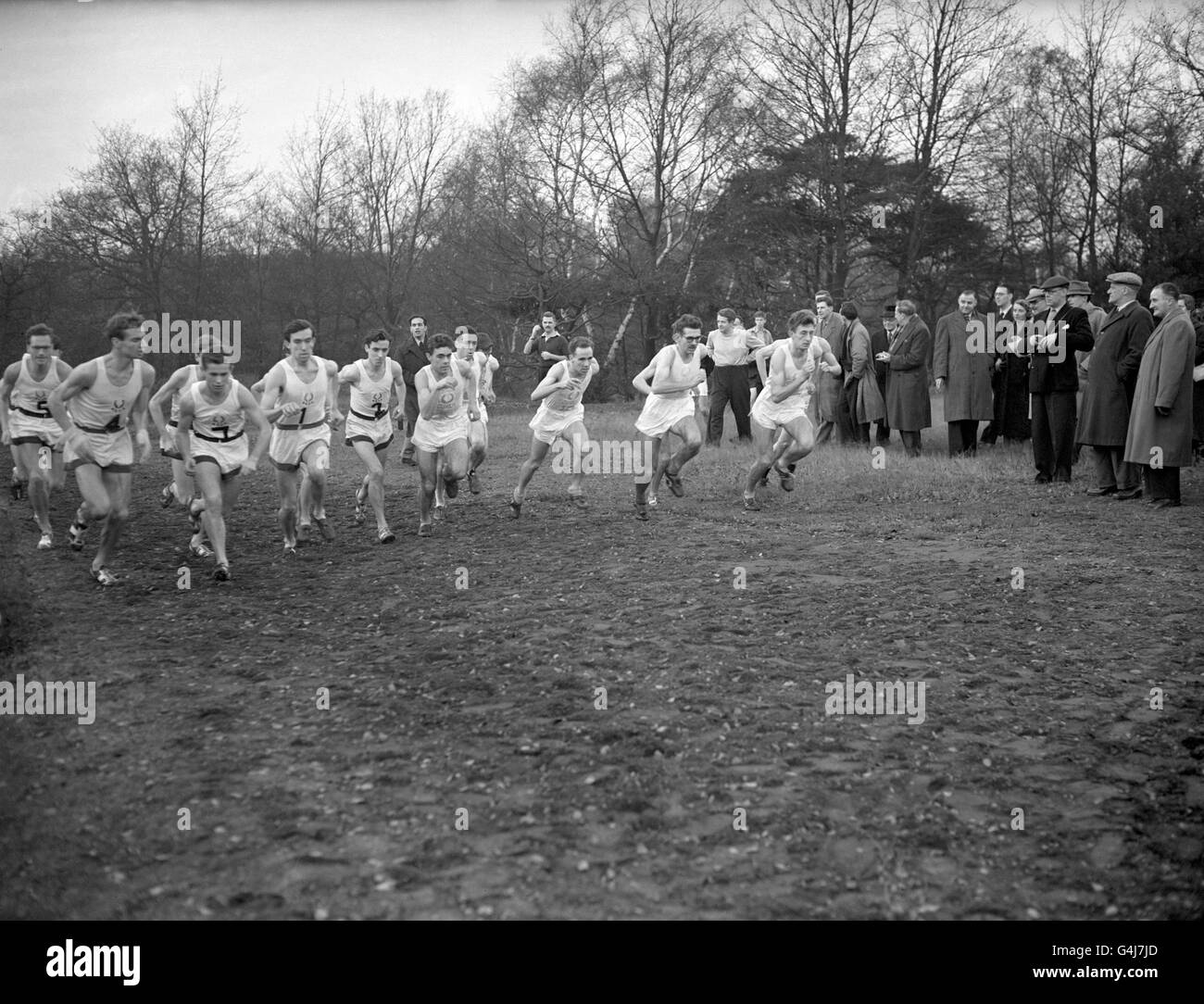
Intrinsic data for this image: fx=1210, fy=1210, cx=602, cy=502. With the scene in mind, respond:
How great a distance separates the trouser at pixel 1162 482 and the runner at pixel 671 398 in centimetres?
466

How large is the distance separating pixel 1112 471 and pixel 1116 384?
0.97 m

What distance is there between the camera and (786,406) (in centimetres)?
1327

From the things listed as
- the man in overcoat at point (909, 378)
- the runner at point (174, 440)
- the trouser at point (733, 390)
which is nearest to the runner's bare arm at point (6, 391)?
the runner at point (174, 440)

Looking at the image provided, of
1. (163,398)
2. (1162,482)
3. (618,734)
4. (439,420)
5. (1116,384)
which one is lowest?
(618,734)

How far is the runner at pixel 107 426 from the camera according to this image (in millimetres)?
9859

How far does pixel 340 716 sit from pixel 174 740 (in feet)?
2.68

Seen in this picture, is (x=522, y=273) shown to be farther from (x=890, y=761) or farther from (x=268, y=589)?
(x=890, y=761)

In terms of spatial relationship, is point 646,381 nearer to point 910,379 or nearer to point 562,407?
point 562,407

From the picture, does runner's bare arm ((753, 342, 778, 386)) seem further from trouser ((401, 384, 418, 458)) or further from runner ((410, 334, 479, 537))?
trouser ((401, 384, 418, 458))

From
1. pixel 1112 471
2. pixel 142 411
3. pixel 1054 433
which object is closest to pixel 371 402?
pixel 142 411

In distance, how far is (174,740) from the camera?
19.4 feet

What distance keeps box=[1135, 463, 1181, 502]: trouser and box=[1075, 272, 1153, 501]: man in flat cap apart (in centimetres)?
47
